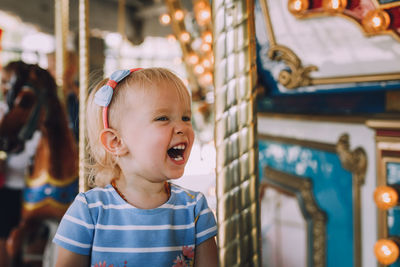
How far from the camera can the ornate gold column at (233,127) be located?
0.46m

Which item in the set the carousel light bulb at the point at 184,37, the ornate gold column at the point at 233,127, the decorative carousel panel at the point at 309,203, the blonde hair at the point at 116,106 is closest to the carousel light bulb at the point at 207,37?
the carousel light bulb at the point at 184,37

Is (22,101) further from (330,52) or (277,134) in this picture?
(330,52)

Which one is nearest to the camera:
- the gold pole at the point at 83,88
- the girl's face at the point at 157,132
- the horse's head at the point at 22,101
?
the girl's face at the point at 157,132

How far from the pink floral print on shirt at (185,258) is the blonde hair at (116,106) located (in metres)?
0.24

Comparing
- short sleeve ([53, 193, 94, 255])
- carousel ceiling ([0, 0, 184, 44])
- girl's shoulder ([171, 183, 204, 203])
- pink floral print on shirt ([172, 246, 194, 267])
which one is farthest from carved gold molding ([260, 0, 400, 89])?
carousel ceiling ([0, 0, 184, 44])

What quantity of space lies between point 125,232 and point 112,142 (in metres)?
0.20

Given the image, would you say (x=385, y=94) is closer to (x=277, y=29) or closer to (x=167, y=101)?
(x=277, y=29)

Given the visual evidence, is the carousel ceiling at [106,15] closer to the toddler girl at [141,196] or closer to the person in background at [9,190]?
the person in background at [9,190]

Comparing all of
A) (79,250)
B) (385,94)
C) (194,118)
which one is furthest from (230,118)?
(194,118)

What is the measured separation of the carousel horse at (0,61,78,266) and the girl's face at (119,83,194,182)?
138cm

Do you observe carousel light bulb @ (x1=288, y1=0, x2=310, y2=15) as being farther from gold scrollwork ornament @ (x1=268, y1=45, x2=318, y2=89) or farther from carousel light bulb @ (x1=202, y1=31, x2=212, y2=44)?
carousel light bulb @ (x1=202, y1=31, x2=212, y2=44)

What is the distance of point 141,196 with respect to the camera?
0.84m

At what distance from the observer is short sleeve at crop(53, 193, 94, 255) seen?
2.55 ft

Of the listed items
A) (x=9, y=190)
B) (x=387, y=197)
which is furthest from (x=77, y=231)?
(x=9, y=190)
